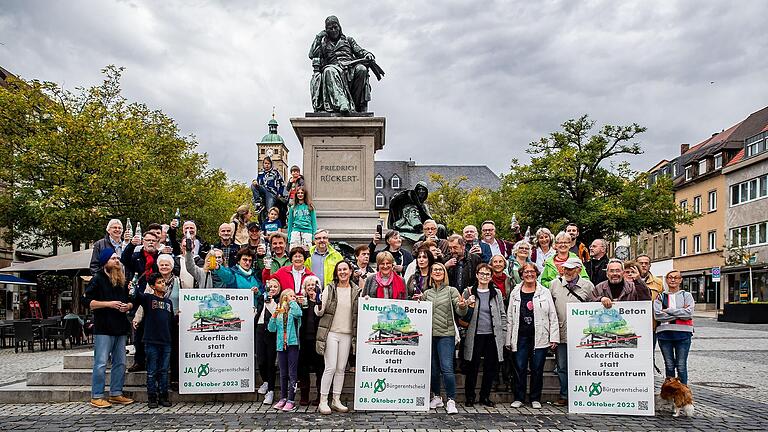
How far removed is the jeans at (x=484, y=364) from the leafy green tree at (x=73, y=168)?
62.5ft

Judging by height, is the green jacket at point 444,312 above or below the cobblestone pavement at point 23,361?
above

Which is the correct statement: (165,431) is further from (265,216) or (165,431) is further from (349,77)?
(349,77)

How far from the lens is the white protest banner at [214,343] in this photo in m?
8.99

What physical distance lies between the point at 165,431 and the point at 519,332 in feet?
13.3

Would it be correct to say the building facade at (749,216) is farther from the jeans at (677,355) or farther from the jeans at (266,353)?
the jeans at (266,353)

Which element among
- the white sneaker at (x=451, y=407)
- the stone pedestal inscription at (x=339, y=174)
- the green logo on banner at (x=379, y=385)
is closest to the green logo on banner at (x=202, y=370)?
the green logo on banner at (x=379, y=385)

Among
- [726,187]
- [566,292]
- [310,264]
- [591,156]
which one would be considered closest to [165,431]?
[310,264]

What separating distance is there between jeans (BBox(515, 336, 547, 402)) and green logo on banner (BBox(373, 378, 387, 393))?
5.27 feet

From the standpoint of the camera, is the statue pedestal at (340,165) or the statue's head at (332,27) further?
the statue's head at (332,27)

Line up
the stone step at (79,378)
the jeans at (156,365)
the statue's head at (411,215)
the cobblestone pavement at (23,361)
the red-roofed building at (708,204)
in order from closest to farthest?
the jeans at (156,365)
the stone step at (79,378)
the cobblestone pavement at (23,361)
the statue's head at (411,215)
the red-roofed building at (708,204)

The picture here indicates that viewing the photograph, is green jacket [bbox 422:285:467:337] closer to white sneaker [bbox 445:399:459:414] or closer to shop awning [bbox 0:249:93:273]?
white sneaker [bbox 445:399:459:414]

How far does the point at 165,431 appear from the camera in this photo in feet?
24.6

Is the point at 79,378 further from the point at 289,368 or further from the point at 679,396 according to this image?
the point at 679,396

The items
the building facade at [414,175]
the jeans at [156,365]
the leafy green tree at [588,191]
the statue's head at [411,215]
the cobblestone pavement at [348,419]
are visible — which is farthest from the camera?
the building facade at [414,175]
